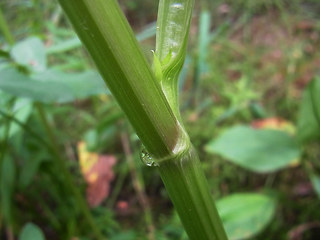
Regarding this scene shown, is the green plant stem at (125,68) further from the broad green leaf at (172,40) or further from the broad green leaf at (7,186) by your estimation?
the broad green leaf at (7,186)

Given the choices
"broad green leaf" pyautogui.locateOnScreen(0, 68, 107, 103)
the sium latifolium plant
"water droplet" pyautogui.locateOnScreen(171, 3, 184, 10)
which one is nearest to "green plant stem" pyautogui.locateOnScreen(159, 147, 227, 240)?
the sium latifolium plant

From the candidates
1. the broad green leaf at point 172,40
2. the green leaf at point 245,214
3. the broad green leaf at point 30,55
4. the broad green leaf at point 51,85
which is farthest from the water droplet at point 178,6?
the green leaf at point 245,214

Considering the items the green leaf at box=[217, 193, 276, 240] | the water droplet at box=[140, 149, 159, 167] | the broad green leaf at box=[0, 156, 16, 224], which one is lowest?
the green leaf at box=[217, 193, 276, 240]

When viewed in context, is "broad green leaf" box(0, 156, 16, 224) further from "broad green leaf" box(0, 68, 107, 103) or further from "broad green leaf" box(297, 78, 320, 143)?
"broad green leaf" box(297, 78, 320, 143)

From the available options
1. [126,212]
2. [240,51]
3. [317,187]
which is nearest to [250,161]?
[317,187]

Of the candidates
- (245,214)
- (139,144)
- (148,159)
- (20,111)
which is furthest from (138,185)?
(148,159)

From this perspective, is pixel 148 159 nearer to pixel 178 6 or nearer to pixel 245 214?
pixel 178 6

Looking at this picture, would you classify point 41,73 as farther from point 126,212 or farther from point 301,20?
point 301,20
